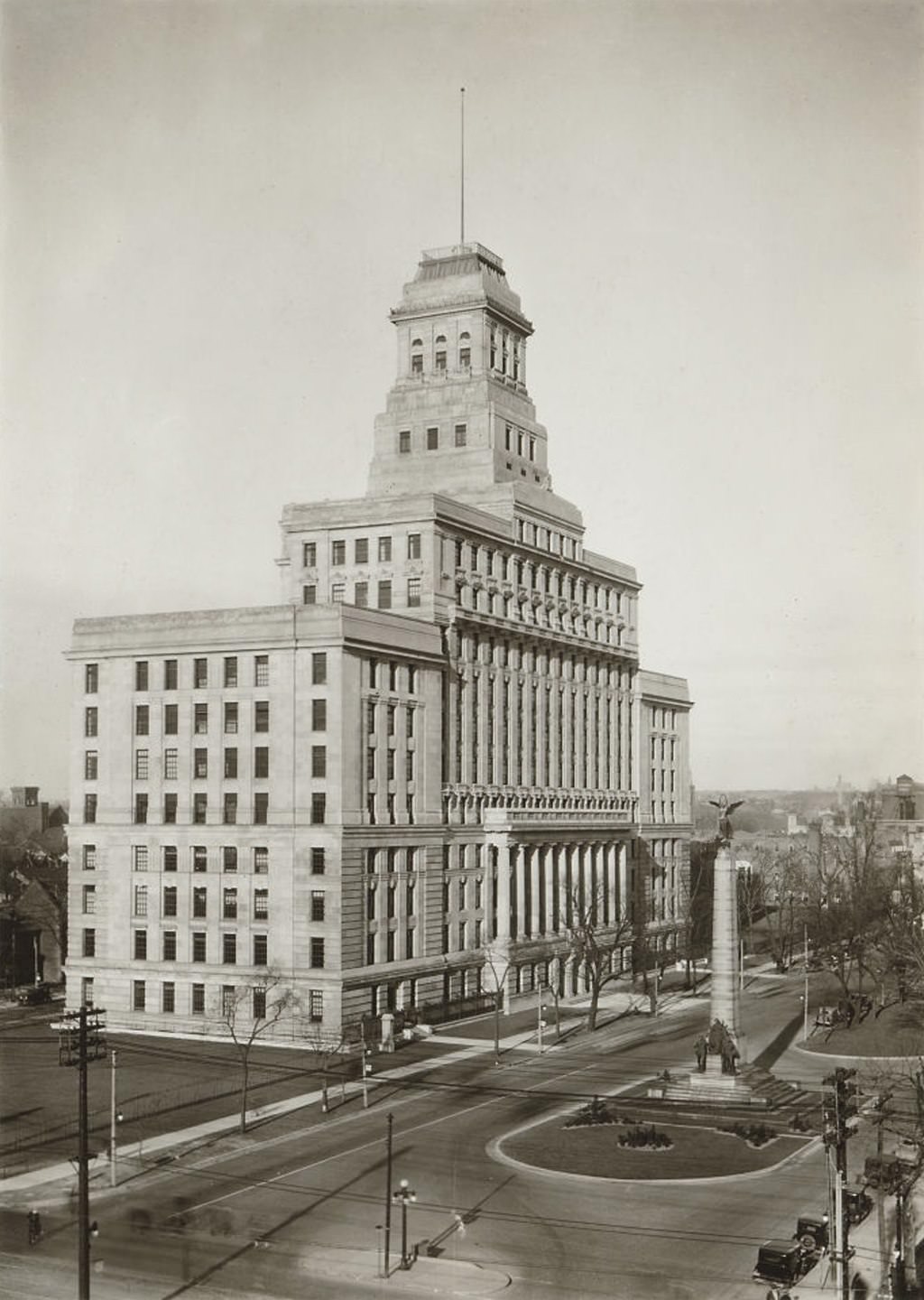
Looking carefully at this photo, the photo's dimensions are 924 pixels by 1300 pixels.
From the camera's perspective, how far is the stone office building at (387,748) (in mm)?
92438

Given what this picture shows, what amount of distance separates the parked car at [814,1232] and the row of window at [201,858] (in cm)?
4583

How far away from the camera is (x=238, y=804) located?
9400 centimetres

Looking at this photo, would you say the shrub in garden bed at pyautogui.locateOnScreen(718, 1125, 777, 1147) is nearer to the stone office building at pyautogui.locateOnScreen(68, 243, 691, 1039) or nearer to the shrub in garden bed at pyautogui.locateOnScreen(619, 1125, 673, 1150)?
the shrub in garden bed at pyautogui.locateOnScreen(619, 1125, 673, 1150)

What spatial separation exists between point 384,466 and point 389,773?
3328 cm

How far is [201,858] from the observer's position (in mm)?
95062

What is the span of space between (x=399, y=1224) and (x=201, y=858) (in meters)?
45.9

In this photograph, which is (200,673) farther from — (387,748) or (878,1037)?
(878,1037)

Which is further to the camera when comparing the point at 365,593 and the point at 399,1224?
the point at 365,593

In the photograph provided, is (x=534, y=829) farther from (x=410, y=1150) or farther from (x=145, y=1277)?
(x=145, y=1277)

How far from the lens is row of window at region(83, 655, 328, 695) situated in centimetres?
9288

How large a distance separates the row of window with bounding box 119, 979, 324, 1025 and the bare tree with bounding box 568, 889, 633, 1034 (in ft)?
58.8

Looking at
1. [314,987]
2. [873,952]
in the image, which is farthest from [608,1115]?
[873,952]

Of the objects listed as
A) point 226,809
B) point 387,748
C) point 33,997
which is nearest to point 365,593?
point 387,748

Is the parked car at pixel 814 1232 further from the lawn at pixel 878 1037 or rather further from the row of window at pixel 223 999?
the row of window at pixel 223 999
